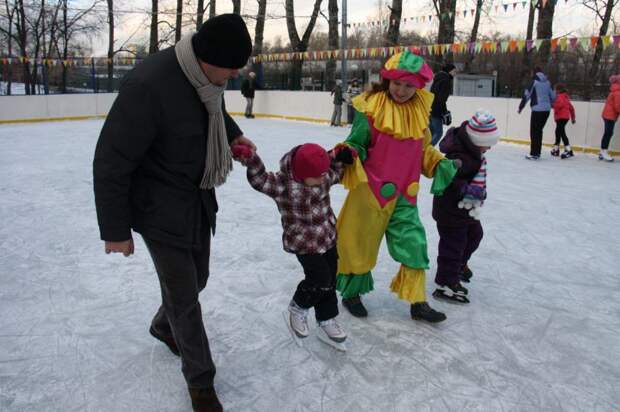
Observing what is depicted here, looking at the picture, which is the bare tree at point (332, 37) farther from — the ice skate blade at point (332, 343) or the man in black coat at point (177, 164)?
the man in black coat at point (177, 164)

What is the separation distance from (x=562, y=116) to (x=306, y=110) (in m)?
8.04

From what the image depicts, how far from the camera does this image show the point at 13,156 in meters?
8.34

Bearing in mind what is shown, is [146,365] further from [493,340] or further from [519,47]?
[519,47]

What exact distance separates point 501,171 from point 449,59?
1333 cm

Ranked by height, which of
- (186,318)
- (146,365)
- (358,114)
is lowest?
(146,365)

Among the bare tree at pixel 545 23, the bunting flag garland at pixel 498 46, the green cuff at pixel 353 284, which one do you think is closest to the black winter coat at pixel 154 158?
the green cuff at pixel 353 284

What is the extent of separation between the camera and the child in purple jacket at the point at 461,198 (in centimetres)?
290

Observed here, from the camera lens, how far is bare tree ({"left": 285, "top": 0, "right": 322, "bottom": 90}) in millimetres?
17266

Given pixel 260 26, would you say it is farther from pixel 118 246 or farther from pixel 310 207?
pixel 118 246

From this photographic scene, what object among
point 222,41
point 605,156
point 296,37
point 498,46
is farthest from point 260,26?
point 222,41

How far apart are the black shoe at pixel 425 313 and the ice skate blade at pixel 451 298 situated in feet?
1.05

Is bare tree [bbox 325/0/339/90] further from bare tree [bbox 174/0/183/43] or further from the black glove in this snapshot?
the black glove

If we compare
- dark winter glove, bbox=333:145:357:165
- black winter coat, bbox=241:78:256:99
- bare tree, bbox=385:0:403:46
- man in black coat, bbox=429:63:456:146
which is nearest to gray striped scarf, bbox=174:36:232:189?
dark winter glove, bbox=333:145:357:165

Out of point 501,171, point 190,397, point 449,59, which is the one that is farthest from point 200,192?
point 449,59
